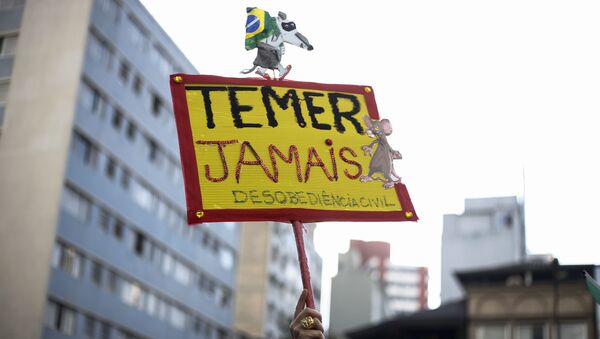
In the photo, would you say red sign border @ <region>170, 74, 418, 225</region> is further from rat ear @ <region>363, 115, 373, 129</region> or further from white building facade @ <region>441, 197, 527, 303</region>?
→ white building facade @ <region>441, 197, 527, 303</region>

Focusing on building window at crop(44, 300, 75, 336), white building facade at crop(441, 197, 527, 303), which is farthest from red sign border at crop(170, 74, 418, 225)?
white building facade at crop(441, 197, 527, 303)

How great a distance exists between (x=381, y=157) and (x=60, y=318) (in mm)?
30911

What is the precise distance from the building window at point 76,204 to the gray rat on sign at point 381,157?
3051 cm

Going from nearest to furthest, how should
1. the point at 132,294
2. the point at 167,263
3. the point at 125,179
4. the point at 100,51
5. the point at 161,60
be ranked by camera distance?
the point at 100,51
the point at 125,179
the point at 132,294
the point at 161,60
the point at 167,263

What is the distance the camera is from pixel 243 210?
19.4ft

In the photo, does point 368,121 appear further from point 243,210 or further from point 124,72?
point 124,72

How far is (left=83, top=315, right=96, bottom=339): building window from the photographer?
37.0m

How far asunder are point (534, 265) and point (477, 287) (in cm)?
252

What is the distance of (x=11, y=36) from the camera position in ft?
121

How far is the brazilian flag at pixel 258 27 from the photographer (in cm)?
623

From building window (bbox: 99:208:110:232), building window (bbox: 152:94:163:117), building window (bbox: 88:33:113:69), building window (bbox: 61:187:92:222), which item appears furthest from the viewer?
building window (bbox: 152:94:163:117)

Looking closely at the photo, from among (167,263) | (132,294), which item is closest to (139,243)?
(132,294)

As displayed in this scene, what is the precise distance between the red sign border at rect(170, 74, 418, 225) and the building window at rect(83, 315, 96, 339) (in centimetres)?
3242

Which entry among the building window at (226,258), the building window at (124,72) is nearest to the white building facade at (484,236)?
the building window at (226,258)
